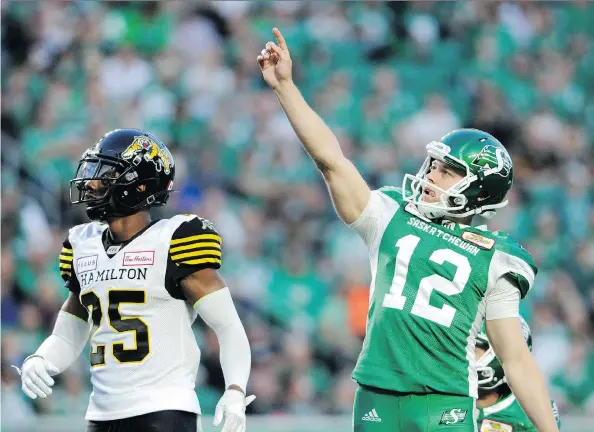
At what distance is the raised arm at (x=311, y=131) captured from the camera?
159 inches

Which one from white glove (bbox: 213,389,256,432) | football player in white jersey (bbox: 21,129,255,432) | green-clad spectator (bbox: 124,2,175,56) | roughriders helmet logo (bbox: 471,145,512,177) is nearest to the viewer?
white glove (bbox: 213,389,256,432)

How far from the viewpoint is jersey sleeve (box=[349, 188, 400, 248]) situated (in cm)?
421

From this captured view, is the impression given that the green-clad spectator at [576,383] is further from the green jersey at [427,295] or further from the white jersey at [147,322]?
the white jersey at [147,322]

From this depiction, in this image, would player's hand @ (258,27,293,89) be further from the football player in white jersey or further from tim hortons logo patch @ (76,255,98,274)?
tim hortons logo patch @ (76,255,98,274)

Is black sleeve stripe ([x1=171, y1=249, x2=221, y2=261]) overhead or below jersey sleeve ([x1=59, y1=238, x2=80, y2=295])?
overhead

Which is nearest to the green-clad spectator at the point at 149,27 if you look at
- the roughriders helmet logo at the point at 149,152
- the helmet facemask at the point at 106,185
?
the roughriders helmet logo at the point at 149,152

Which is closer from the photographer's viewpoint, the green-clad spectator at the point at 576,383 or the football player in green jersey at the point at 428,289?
the football player in green jersey at the point at 428,289

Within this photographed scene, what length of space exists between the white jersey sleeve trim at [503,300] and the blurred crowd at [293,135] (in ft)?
16.9

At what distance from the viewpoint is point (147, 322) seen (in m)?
4.02

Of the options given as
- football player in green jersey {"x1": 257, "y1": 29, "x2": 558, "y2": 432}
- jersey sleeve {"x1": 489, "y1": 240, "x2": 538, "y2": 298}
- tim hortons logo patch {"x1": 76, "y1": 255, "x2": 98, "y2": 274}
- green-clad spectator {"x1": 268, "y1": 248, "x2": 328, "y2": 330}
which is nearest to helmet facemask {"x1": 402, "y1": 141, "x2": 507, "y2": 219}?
football player in green jersey {"x1": 257, "y1": 29, "x2": 558, "y2": 432}

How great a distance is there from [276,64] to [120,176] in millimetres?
792

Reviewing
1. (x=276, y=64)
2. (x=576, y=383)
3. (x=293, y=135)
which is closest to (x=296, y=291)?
(x=293, y=135)

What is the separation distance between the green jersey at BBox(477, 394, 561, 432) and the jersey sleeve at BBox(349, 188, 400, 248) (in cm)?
129

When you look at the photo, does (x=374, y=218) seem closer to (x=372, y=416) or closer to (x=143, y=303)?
(x=372, y=416)
